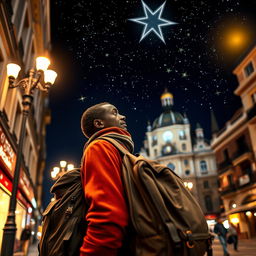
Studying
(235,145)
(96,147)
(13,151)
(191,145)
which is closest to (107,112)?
(96,147)

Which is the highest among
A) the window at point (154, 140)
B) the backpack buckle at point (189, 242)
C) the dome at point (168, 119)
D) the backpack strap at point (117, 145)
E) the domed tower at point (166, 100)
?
the domed tower at point (166, 100)

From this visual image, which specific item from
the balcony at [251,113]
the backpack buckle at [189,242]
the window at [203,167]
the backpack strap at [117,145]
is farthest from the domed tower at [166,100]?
the backpack buckle at [189,242]

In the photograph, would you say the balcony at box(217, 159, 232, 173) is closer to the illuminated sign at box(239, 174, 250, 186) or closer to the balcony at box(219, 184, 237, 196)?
the balcony at box(219, 184, 237, 196)

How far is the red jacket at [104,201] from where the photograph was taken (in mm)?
1265

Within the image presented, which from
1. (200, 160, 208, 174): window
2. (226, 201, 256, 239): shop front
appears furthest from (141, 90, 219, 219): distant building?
(226, 201, 256, 239): shop front

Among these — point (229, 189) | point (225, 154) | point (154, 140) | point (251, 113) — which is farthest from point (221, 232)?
point (154, 140)

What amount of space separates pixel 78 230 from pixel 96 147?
583 millimetres

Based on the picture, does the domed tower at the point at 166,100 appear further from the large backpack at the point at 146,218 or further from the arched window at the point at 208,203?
the large backpack at the point at 146,218

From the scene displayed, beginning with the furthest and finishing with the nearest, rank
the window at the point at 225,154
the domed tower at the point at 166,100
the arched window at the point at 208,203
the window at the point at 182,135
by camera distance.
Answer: the domed tower at the point at 166,100 < the window at the point at 182,135 < the arched window at the point at 208,203 < the window at the point at 225,154

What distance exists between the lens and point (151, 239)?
4.16 ft

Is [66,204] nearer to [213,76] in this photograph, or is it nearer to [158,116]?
[213,76]

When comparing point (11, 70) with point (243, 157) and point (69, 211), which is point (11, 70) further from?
point (243, 157)

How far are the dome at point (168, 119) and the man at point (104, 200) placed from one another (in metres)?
67.2

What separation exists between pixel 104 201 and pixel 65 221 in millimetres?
431
